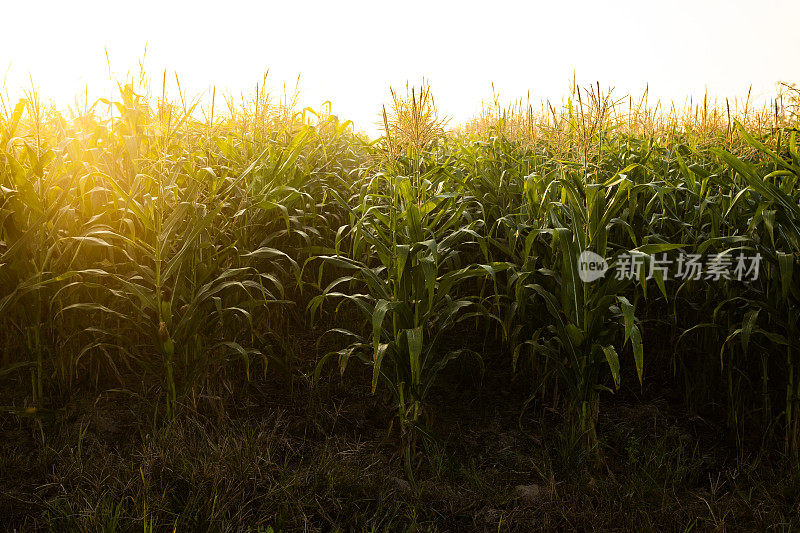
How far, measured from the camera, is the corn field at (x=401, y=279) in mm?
2678

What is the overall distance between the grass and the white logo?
4 cm

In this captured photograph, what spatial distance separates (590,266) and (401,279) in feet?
2.78

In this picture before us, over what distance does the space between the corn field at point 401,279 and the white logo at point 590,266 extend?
0.12ft

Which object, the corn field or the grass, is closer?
the grass

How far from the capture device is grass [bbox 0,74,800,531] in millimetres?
2490

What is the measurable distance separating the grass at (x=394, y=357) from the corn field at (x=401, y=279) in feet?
0.06

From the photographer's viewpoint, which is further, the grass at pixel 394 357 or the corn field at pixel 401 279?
the corn field at pixel 401 279

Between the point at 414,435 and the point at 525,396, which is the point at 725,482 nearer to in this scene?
the point at 525,396

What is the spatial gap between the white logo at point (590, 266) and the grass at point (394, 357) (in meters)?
0.04

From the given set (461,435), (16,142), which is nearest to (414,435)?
(461,435)

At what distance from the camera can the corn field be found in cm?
268

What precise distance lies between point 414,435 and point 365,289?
58.1 inches

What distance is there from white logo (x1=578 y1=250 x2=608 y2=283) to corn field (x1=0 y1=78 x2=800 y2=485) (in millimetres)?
36

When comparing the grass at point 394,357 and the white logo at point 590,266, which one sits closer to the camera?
the grass at point 394,357
